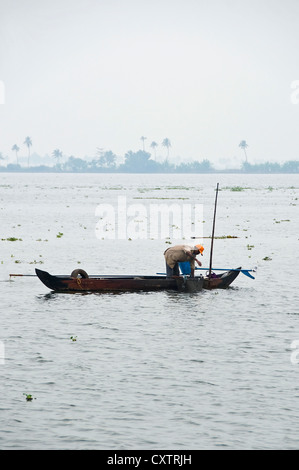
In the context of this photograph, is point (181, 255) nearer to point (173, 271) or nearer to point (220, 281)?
point (173, 271)

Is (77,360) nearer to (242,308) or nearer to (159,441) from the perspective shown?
(159,441)

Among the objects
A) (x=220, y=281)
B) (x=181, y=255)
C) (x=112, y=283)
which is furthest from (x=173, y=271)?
(x=112, y=283)

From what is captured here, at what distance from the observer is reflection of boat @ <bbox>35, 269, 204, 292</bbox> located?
37.6 meters

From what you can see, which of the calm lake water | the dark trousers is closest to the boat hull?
the calm lake water

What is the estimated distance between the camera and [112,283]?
37.8m

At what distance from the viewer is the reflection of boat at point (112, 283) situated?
37.6 metres

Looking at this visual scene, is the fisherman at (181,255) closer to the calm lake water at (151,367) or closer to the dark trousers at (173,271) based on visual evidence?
the dark trousers at (173,271)

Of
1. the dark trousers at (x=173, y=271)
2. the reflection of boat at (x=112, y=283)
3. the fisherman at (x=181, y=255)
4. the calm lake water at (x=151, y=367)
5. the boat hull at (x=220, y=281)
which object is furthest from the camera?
the boat hull at (x=220, y=281)

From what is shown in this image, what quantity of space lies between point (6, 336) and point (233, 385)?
9411 mm

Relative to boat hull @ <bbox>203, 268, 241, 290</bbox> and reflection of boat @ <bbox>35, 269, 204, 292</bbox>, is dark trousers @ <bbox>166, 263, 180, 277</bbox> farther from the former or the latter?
boat hull @ <bbox>203, 268, 241, 290</bbox>

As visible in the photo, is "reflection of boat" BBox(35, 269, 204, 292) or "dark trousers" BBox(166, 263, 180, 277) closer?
"reflection of boat" BBox(35, 269, 204, 292)

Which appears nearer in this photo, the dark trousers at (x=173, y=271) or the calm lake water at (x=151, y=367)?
the calm lake water at (x=151, y=367)

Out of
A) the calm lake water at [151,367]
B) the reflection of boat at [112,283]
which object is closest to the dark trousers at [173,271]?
the reflection of boat at [112,283]

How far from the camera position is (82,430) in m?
19.0
